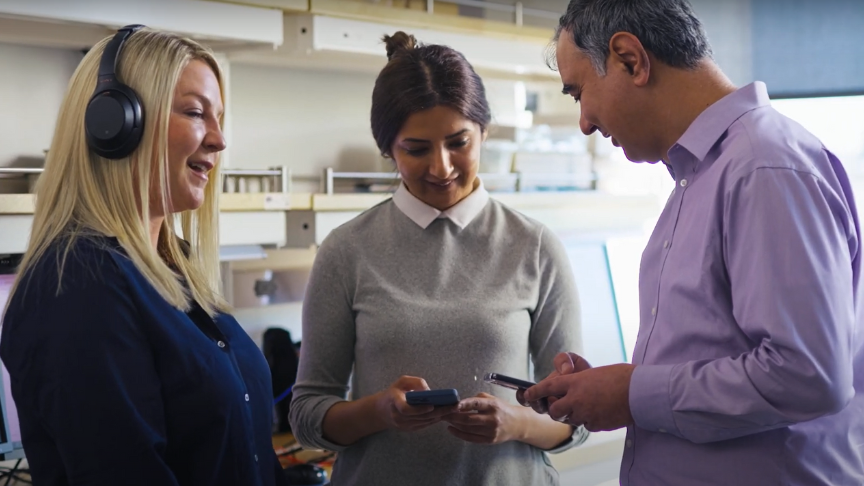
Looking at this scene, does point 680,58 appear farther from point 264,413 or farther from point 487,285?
point 264,413

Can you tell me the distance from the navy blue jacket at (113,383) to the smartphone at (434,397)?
25cm

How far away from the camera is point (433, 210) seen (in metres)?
1.46

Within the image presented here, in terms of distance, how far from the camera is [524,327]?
4.63 ft

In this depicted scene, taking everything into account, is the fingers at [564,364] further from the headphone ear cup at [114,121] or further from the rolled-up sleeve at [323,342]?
the headphone ear cup at [114,121]

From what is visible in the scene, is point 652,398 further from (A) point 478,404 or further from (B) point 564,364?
(A) point 478,404

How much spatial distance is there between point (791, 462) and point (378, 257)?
2.40 feet

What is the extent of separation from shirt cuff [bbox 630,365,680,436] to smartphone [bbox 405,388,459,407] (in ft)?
0.91

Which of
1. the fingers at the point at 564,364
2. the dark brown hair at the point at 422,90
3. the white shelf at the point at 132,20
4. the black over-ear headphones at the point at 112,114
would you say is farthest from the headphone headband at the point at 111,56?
the fingers at the point at 564,364

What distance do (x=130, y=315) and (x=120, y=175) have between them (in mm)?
190

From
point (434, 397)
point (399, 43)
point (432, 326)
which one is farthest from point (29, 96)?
point (434, 397)

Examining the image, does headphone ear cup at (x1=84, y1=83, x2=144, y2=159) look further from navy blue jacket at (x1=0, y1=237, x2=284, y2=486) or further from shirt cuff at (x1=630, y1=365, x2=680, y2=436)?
shirt cuff at (x1=630, y1=365, x2=680, y2=436)

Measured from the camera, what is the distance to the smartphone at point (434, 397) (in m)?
1.17

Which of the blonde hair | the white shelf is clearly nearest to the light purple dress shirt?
the blonde hair

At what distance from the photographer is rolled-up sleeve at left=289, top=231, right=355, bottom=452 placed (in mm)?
1399
